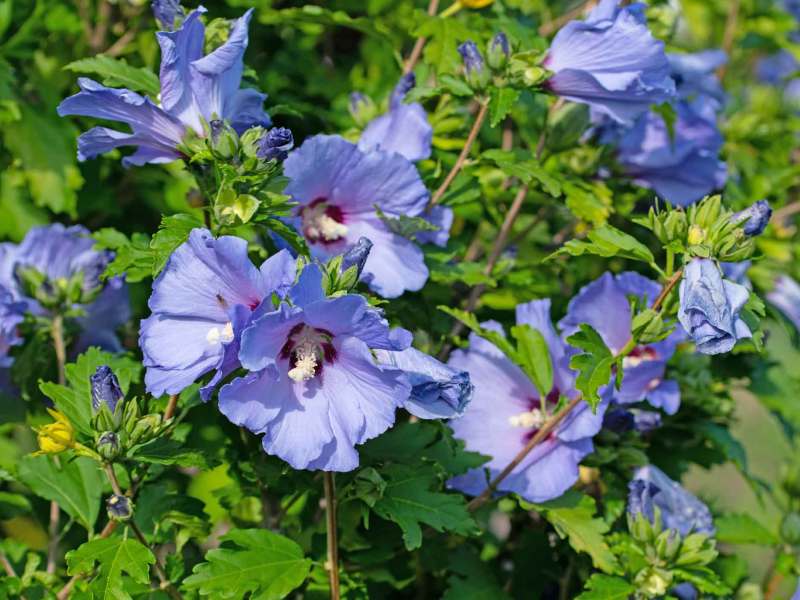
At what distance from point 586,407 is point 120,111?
92 centimetres

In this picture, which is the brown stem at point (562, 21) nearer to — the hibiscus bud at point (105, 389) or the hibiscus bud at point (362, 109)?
the hibiscus bud at point (362, 109)

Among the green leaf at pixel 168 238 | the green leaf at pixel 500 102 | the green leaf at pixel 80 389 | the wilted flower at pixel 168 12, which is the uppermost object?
the wilted flower at pixel 168 12

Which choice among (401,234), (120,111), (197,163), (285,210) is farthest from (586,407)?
(120,111)

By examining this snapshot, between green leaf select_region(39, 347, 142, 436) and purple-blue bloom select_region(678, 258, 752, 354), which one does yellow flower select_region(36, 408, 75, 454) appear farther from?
purple-blue bloom select_region(678, 258, 752, 354)

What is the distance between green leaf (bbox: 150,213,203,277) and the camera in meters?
1.39

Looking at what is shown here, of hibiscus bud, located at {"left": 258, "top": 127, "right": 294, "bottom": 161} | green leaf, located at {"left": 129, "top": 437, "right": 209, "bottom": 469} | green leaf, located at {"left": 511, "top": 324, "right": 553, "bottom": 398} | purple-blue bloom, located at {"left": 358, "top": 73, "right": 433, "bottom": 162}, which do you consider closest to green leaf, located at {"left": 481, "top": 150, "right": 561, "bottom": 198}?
purple-blue bloom, located at {"left": 358, "top": 73, "right": 433, "bottom": 162}

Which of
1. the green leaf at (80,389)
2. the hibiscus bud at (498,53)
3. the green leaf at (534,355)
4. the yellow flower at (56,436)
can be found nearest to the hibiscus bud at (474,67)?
the hibiscus bud at (498,53)

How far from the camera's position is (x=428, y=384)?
141cm

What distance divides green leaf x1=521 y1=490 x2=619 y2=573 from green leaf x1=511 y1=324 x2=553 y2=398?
0.20 metres

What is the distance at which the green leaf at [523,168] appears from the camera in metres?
1.78

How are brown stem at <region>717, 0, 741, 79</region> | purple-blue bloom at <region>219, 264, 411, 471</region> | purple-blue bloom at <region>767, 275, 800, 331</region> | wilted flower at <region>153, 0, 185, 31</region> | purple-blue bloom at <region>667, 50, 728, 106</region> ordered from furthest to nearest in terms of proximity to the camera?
1. brown stem at <region>717, 0, 741, 79</region>
2. purple-blue bloom at <region>767, 275, 800, 331</region>
3. purple-blue bloom at <region>667, 50, 728, 106</region>
4. wilted flower at <region>153, 0, 185, 31</region>
5. purple-blue bloom at <region>219, 264, 411, 471</region>

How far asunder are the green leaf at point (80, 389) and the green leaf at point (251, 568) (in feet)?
0.88

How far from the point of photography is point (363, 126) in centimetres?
207

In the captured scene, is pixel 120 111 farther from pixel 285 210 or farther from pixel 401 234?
pixel 401 234
